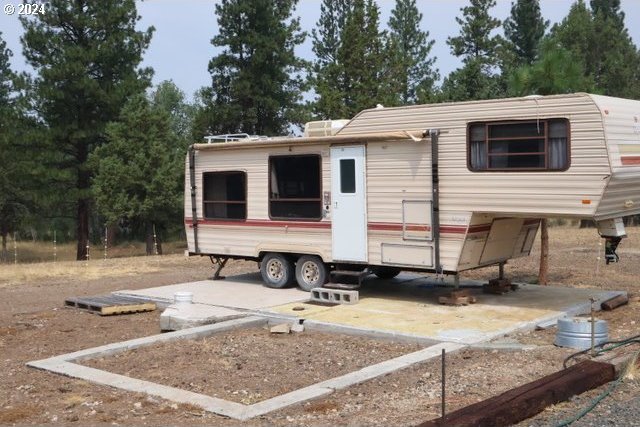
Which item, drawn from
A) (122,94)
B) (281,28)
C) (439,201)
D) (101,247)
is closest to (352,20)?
(281,28)

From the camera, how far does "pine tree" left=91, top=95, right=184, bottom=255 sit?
25.7 meters

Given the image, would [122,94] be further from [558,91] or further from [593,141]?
[593,141]

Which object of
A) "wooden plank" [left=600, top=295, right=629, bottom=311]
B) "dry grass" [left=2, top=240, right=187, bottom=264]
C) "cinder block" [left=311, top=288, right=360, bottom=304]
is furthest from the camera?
"dry grass" [left=2, top=240, right=187, bottom=264]

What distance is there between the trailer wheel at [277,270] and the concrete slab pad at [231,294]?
0.14m

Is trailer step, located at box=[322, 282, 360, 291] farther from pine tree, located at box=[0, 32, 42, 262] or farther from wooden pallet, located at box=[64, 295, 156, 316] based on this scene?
pine tree, located at box=[0, 32, 42, 262]

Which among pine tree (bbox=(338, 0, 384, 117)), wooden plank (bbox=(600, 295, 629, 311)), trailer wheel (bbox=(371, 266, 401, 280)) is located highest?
pine tree (bbox=(338, 0, 384, 117))

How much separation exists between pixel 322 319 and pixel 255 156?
3.87 meters

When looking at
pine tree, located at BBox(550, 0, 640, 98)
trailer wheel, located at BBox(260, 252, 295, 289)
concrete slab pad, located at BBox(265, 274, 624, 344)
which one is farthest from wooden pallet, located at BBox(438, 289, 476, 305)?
pine tree, located at BBox(550, 0, 640, 98)

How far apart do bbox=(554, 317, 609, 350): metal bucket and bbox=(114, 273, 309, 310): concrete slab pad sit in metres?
4.38

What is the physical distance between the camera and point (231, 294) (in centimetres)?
1195

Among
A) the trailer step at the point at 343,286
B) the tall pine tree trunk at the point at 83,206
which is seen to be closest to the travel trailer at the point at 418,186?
the trailer step at the point at 343,286

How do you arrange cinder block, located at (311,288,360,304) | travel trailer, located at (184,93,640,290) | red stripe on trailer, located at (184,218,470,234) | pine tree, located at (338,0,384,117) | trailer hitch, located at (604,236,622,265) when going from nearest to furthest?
travel trailer, located at (184,93,640,290)
trailer hitch, located at (604,236,622,265)
red stripe on trailer, located at (184,218,470,234)
cinder block, located at (311,288,360,304)
pine tree, located at (338,0,384,117)

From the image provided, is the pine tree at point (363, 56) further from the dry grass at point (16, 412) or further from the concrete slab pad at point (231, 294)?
the dry grass at point (16, 412)

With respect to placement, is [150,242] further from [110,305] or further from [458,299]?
[458,299]
